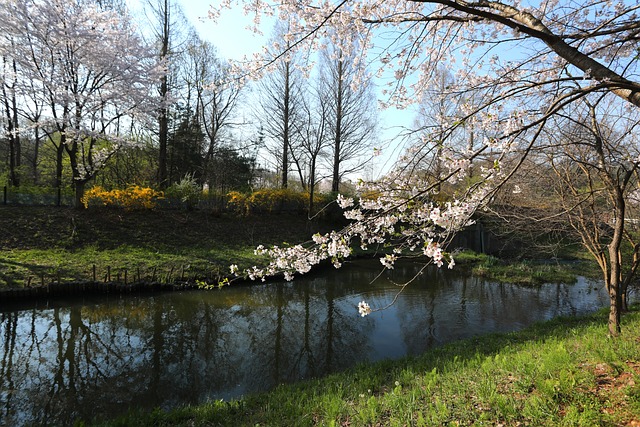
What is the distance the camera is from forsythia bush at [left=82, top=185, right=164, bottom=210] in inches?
482

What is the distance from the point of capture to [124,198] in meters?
12.7

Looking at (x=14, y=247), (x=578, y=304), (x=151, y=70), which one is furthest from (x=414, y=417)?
(x=151, y=70)

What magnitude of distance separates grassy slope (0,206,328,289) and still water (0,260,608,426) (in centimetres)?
128

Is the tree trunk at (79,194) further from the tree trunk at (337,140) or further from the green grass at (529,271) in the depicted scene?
the green grass at (529,271)

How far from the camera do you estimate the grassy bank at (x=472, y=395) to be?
2.52 meters

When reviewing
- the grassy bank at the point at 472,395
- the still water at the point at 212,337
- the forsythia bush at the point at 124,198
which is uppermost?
the forsythia bush at the point at 124,198

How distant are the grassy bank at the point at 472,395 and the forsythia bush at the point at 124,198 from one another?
11.4m

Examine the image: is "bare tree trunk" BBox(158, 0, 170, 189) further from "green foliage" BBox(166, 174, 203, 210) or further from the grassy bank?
the grassy bank

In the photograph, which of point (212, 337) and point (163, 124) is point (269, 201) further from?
point (212, 337)

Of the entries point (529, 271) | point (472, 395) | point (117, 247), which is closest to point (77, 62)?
point (117, 247)

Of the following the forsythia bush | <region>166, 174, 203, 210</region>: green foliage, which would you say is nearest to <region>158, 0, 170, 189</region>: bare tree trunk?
<region>166, 174, 203, 210</region>: green foliage

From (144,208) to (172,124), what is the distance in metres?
6.61

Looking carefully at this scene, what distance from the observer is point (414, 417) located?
2746 millimetres

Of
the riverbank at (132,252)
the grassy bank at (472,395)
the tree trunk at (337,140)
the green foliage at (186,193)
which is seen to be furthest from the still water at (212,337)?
the tree trunk at (337,140)
